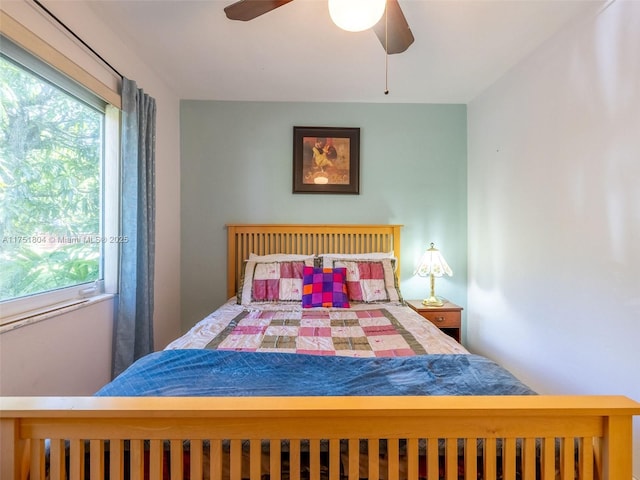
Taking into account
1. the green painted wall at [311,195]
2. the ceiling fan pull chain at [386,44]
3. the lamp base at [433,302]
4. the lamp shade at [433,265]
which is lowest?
the lamp base at [433,302]

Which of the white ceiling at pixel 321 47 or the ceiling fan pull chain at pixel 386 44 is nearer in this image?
the ceiling fan pull chain at pixel 386 44

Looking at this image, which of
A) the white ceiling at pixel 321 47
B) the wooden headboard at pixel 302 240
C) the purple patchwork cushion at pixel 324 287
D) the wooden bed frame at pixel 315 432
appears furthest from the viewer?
the wooden headboard at pixel 302 240

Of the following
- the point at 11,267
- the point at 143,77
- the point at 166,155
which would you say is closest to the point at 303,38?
the point at 143,77

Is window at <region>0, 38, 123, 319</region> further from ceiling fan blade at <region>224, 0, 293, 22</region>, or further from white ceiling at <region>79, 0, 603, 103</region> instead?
ceiling fan blade at <region>224, 0, 293, 22</region>

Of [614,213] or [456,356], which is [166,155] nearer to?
[456,356]

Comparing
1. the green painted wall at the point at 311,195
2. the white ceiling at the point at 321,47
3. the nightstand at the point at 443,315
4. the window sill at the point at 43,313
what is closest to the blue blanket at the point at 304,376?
the window sill at the point at 43,313

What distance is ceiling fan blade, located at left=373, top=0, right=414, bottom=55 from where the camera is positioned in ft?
4.51

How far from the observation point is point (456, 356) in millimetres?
1256

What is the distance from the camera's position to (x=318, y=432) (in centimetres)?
75

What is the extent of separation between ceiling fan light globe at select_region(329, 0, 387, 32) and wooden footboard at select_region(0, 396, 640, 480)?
1.37 meters

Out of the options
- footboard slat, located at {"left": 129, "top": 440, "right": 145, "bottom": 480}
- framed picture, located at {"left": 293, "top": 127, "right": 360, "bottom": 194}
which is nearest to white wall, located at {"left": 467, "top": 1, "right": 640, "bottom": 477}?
framed picture, located at {"left": 293, "top": 127, "right": 360, "bottom": 194}

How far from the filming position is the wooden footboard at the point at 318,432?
72 cm

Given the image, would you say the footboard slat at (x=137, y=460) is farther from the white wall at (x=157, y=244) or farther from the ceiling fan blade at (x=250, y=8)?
the ceiling fan blade at (x=250, y=8)

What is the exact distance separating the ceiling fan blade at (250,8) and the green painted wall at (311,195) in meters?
1.37
